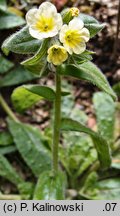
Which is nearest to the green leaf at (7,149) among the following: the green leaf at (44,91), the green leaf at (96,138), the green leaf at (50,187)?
the green leaf at (50,187)

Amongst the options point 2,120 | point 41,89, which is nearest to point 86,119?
point 2,120

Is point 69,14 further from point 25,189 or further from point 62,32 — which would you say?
point 25,189

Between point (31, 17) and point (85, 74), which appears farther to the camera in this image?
point (85, 74)

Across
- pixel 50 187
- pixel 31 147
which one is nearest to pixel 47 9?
pixel 50 187

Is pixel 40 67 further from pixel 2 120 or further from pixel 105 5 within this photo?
pixel 105 5

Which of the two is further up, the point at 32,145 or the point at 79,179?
the point at 32,145
